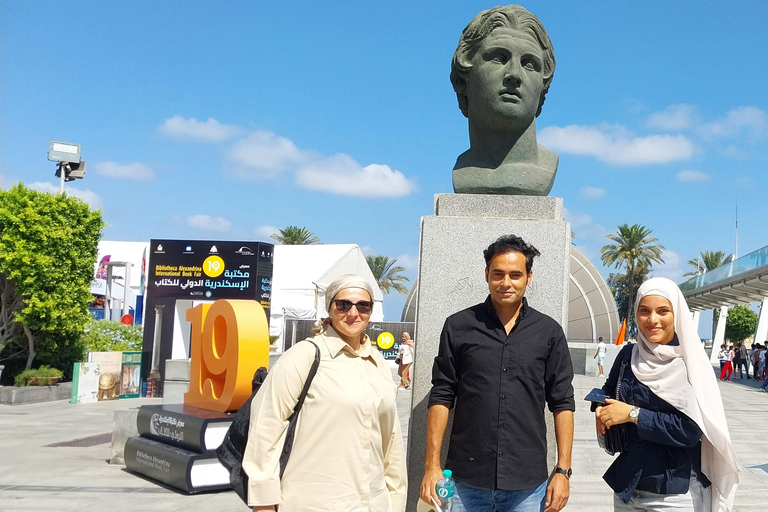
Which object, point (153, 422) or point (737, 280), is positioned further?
point (737, 280)

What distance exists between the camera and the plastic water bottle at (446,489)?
2922 millimetres

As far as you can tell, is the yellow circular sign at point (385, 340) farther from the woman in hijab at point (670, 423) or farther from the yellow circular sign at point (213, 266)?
the woman in hijab at point (670, 423)

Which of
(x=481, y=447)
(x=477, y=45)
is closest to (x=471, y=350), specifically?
(x=481, y=447)

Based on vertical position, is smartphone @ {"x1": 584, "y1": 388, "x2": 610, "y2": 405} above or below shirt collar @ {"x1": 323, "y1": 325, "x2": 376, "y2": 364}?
below

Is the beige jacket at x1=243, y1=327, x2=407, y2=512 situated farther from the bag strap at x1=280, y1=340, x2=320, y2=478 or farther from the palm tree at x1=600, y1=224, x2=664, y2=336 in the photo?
the palm tree at x1=600, y1=224, x2=664, y2=336

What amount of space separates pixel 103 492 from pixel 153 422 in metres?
1.02

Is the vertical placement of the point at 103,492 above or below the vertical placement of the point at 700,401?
below

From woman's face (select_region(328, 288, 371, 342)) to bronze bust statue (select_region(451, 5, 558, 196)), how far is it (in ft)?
6.89

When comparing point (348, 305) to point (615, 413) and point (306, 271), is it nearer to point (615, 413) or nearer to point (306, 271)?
point (615, 413)

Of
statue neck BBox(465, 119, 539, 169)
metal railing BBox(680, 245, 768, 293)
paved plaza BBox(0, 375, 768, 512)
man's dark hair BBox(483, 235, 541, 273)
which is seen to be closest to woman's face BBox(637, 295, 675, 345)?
man's dark hair BBox(483, 235, 541, 273)

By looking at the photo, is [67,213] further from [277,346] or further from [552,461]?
[552,461]

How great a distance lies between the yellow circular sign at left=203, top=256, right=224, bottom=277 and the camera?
1739cm

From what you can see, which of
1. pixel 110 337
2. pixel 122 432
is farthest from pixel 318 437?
pixel 110 337

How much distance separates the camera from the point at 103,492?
7.12 metres
